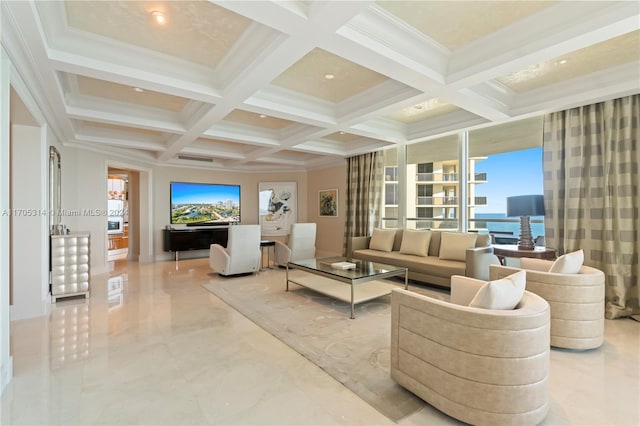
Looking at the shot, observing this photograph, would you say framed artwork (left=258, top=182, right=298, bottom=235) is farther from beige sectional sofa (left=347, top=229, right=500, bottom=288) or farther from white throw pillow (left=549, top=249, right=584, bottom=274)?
white throw pillow (left=549, top=249, right=584, bottom=274)

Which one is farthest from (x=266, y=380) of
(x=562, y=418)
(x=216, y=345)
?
(x=562, y=418)

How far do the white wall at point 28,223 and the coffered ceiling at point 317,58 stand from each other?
0.56 metres

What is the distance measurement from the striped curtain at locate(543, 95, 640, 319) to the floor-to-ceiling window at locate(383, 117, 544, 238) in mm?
425

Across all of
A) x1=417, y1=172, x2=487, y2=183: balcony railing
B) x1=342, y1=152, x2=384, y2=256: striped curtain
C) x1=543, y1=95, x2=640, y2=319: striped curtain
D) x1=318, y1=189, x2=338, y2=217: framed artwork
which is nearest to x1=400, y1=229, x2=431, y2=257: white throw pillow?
x1=417, y1=172, x2=487, y2=183: balcony railing

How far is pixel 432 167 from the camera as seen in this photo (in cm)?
602

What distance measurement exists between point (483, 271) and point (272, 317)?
9.74 feet

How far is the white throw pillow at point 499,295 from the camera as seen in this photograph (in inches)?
70.5

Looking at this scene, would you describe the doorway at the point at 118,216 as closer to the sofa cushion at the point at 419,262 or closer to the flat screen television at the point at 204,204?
the flat screen television at the point at 204,204

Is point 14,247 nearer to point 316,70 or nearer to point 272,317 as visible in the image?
point 272,317

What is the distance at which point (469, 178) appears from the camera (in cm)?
545

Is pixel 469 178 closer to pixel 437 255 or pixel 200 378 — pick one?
pixel 437 255

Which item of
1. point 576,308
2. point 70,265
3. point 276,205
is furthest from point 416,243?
point 70,265

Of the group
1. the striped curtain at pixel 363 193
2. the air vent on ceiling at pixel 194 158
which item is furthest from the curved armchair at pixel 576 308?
the air vent on ceiling at pixel 194 158

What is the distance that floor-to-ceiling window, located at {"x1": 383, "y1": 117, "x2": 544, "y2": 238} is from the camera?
472 centimetres
